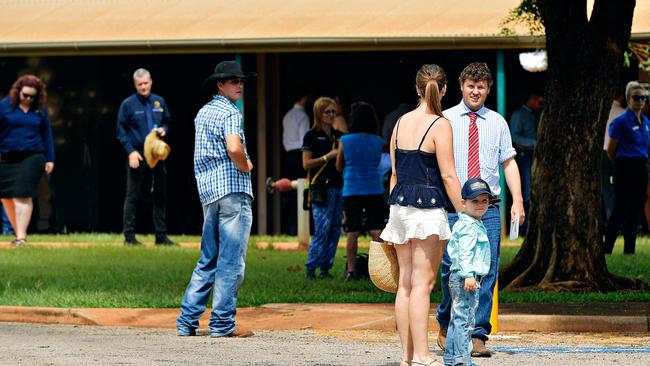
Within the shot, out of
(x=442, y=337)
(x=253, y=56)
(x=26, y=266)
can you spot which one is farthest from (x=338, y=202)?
(x=253, y=56)

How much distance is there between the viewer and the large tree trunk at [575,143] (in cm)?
1365

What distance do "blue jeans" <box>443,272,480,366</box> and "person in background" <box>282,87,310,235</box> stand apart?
11823 millimetres

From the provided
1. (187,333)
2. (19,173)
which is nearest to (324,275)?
(187,333)

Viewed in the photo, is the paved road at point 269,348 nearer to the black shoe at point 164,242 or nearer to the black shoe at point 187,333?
the black shoe at point 187,333

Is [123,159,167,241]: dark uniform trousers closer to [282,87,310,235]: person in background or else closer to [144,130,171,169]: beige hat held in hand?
[144,130,171,169]: beige hat held in hand

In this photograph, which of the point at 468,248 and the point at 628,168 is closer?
the point at 468,248

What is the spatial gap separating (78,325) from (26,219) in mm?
Result: 7161

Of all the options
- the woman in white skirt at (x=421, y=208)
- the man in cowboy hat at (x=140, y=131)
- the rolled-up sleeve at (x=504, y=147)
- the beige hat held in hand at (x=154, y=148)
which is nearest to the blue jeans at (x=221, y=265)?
the rolled-up sleeve at (x=504, y=147)

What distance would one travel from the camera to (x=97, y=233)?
2212cm

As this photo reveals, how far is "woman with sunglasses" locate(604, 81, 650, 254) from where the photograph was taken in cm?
1755

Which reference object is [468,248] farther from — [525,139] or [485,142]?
[525,139]

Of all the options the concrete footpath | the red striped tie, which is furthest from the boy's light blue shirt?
the concrete footpath

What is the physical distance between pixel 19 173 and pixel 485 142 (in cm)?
1017

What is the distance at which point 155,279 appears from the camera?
14766 millimetres
